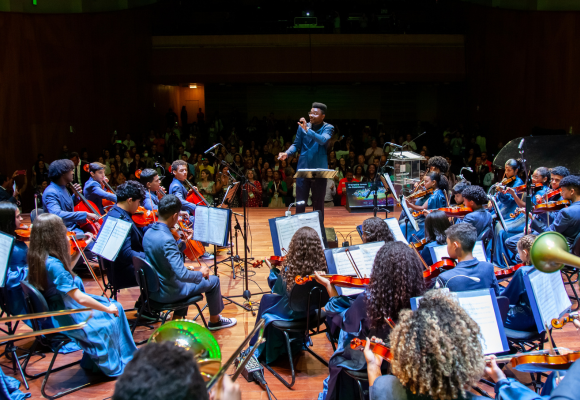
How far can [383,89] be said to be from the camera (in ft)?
54.5

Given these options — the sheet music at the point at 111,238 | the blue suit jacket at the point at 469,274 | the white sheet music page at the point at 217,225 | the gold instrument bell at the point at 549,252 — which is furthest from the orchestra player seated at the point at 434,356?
the white sheet music page at the point at 217,225

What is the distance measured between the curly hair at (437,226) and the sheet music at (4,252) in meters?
3.29

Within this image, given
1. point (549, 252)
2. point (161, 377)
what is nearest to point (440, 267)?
point (549, 252)

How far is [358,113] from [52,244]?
48.0ft

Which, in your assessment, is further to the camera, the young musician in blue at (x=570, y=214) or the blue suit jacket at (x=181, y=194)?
the blue suit jacket at (x=181, y=194)

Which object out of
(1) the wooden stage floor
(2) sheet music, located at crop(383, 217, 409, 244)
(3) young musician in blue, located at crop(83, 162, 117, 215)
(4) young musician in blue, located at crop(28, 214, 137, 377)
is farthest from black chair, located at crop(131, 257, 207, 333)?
(3) young musician in blue, located at crop(83, 162, 117, 215)

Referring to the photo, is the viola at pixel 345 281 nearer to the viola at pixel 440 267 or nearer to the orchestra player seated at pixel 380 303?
the orchestra player seated at pixel 380 303

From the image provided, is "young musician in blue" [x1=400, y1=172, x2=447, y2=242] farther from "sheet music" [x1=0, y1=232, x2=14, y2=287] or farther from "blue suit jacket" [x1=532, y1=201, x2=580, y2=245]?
"sheet music" [x1=0, y1=232, x2=14, y2=287]

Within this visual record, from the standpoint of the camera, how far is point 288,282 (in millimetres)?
3143

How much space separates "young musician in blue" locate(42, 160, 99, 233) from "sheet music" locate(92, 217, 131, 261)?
4.26 ft

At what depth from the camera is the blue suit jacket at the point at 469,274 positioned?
2.80 m

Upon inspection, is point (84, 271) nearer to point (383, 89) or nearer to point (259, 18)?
point (259, 18)

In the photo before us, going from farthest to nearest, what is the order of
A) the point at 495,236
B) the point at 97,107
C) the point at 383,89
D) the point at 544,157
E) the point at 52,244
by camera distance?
the point at 383,89 < the point at 97,107 < the point at 544,157 < the point at 495,236 < the point at 52,244

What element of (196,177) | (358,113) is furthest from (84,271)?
(358,113)
